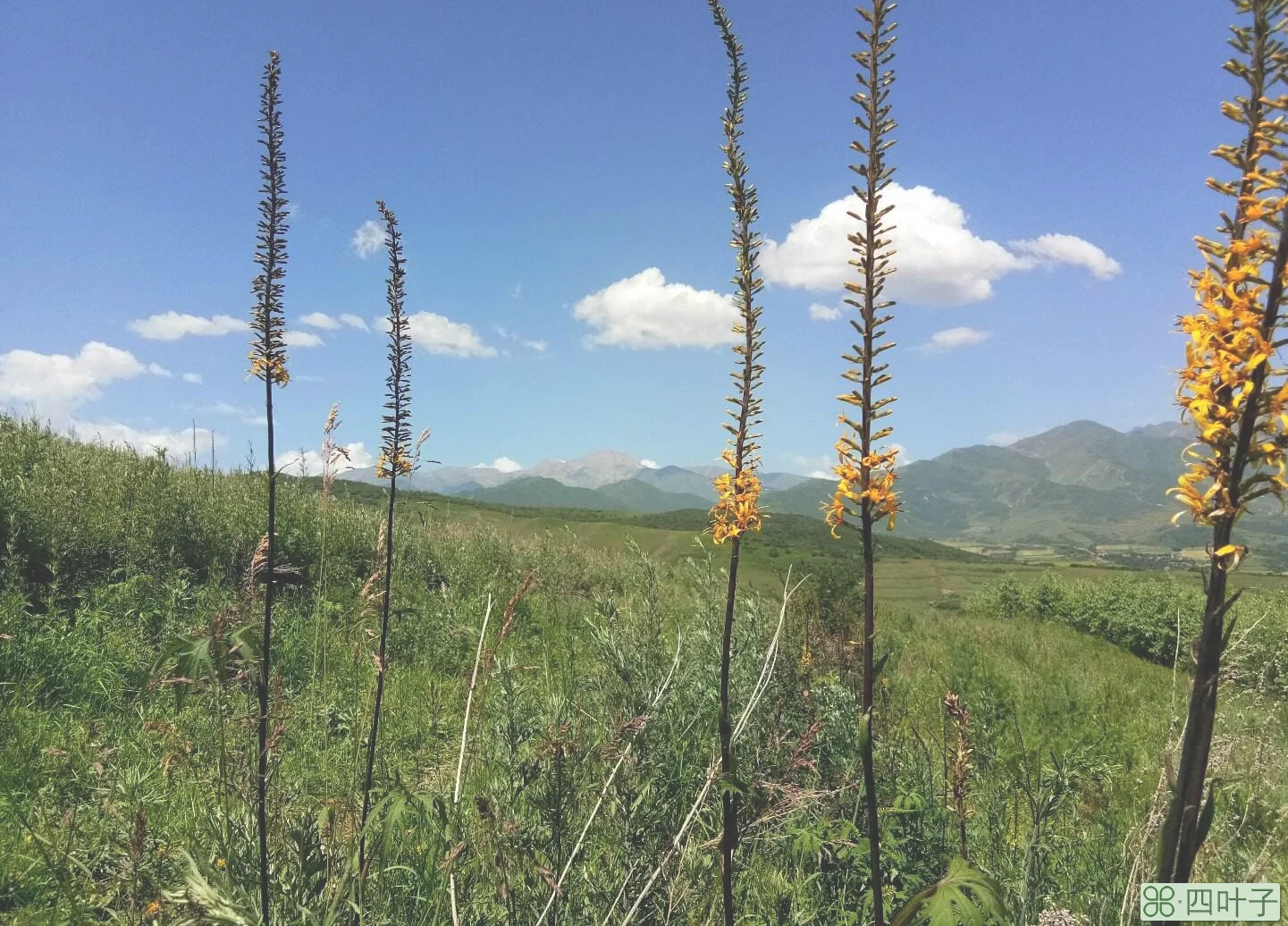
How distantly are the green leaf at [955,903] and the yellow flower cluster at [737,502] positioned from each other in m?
1.52

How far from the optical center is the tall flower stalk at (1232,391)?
1.67 metres

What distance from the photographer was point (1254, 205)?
182 centimetres

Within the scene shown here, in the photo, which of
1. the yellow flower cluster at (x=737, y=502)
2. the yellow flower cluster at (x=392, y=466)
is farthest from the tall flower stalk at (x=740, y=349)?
the yellow flower cluster at (x=392, y=466)

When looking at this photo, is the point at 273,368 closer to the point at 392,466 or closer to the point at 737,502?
the point at 392,466

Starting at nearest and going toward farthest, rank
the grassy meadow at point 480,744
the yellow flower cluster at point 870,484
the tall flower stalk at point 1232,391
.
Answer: the tall flower stalk at point 1232,391, the yellow flower cluster at point 870,484, the grassy meadow at point 480,744

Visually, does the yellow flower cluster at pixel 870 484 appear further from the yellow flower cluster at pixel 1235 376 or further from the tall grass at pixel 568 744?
the yellow flower cluster at pixel 1235 376

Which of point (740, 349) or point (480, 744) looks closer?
point (740, 349)

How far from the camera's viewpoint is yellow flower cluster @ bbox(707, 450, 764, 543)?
3.15 m

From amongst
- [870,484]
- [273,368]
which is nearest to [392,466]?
[273,368]

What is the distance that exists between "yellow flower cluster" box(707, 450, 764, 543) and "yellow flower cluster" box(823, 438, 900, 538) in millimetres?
738

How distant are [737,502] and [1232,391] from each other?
6.03 feet

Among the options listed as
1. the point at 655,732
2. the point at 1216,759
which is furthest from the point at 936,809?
the point at 655,732

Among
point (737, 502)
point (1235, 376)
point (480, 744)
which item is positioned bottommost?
point (480, 744)

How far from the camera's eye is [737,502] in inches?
125
